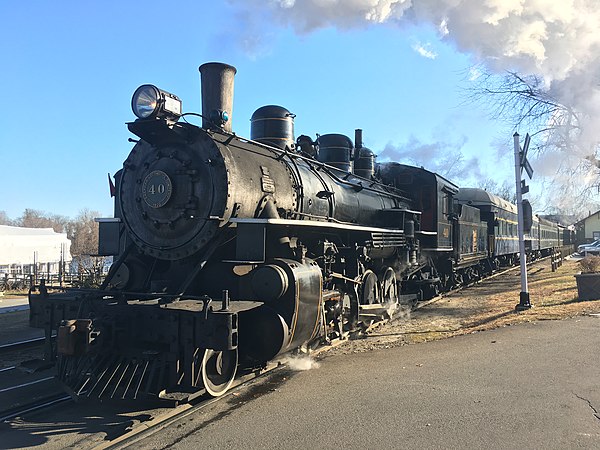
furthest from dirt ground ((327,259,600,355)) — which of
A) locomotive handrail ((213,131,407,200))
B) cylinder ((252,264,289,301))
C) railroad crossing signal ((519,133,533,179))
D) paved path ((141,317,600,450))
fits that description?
railroad crossing signal ((519,133,533,179))

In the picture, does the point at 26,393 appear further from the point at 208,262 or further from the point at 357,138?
the point at 357,138

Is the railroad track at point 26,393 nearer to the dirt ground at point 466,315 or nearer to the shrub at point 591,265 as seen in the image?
the dirt ground at point 466,315

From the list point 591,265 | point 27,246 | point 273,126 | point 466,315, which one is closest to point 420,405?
point 273,126

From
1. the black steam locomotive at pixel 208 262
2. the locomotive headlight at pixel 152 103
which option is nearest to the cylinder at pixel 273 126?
the black steam locomotive at pixel 208 262

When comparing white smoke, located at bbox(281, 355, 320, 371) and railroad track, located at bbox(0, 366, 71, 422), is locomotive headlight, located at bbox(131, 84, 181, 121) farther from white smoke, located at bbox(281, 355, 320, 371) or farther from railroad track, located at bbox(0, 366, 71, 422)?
white smoke, located at bbox(281, 355, 320, 371)

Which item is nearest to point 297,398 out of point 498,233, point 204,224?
point 204,224

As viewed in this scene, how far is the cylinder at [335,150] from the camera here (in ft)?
31.5

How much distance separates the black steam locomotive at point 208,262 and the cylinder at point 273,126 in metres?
0.02

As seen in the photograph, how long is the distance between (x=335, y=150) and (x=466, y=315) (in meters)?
4.58

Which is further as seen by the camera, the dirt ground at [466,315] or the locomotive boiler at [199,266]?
the dirt ground at [466,315]

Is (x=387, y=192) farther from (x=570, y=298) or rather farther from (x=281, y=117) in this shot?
(x=570, y=298)

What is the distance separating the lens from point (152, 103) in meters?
5.53

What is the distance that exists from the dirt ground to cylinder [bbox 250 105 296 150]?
11.1ft

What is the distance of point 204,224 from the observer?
18.0 ft
